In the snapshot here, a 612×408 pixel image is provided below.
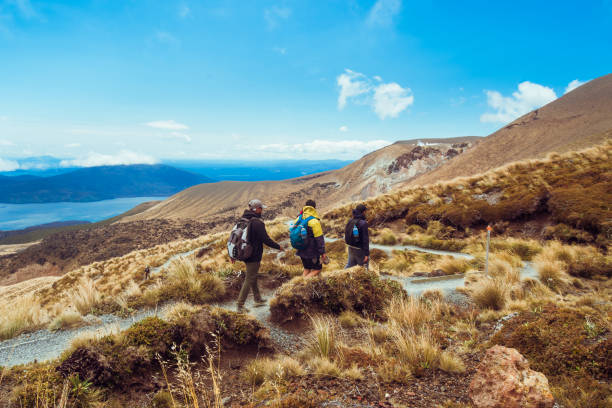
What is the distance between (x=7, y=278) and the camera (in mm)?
43500

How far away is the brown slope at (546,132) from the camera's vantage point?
3997cm

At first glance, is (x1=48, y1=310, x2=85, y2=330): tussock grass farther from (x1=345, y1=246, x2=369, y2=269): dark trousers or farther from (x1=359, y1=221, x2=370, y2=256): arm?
(x1=359, y1=221, x2=370, y2=256): arm

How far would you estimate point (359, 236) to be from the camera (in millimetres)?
7367

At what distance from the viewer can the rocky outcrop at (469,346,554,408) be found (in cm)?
231

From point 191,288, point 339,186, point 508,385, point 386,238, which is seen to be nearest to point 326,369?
point 508,385

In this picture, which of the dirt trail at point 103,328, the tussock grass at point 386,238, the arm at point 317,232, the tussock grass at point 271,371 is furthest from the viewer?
the tussock grass at point 386,238

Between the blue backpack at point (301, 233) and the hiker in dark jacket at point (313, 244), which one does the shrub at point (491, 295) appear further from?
the blue backpack at point (301, 233)

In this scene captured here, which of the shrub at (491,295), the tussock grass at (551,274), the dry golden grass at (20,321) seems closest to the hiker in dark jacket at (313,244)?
the shrub at (491,295)

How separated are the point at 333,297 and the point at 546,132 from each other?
192 feet

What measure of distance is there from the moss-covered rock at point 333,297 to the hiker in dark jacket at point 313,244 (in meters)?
0.57

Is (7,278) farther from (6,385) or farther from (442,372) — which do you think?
(442,372)

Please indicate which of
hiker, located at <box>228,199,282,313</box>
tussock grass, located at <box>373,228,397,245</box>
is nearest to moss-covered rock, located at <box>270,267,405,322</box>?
hiker, located at <box>228,199,282,313</box>

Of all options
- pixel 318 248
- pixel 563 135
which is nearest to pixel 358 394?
pixel 318 248

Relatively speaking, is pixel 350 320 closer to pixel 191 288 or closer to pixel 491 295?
pixel 491 295
